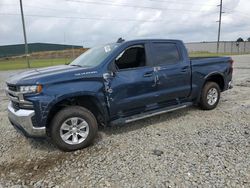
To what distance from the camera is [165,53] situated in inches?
223

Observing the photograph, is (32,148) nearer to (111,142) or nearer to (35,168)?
(35,168)

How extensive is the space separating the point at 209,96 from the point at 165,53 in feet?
5.95

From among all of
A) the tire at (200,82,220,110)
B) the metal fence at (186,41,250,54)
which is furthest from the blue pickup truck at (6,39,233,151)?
the metal fence at (186,41,250,54)

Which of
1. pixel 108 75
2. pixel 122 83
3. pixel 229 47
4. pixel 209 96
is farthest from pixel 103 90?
pixel 229 47

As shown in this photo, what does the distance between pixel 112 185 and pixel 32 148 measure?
78.9 inches

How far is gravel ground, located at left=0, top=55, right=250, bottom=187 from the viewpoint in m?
3.47

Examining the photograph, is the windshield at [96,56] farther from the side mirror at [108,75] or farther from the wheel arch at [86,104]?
the wheel arch at [86,104]

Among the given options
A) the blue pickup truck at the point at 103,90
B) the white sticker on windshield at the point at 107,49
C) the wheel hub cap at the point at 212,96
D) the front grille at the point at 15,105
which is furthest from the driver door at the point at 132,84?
the wheel hub cap at the point at 212,96

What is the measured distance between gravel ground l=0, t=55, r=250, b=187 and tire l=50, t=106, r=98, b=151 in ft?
0.53

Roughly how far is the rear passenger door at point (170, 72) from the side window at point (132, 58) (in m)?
0.24

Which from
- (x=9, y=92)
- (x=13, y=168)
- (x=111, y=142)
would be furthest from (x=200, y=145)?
(x=9, y=92)

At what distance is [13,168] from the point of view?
3.97 metres

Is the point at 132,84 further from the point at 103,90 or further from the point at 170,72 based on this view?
the point at 170,72

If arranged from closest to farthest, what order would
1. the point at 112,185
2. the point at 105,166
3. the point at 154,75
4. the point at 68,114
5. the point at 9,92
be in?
the point at 112,185 → the point at 105,166 → the point at 68,114 → the point at 9,92 → the point at 154,75
